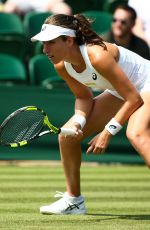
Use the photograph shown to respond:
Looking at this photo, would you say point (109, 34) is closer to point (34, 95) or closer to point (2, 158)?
point (34, 95)

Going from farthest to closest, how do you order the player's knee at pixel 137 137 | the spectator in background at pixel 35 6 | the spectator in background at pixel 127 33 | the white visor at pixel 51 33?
the spectator in background at pixel 35 6 < the spectator in background at pixel 127 33 < the white visor at pixel 51 33 < the player's knee at pixel 137 137

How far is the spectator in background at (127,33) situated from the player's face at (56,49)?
4.29 metres

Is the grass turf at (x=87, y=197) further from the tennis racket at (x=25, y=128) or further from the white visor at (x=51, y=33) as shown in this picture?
the white visor at (x=51, y=33)

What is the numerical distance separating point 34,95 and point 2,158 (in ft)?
2.84

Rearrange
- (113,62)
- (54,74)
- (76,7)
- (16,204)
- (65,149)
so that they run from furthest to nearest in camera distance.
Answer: (76,7)
(54,74)
(16,204)
(65,149)
(113,62)

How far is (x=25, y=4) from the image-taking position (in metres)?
11.7

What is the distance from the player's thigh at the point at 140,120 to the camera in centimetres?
559

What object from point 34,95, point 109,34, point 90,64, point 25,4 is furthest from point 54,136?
point 90,64

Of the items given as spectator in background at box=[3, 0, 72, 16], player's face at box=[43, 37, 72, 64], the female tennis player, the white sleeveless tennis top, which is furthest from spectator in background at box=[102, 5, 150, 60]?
player's face at box=[43, 37, 72, 64]

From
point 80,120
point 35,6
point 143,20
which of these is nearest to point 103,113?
point 80,120

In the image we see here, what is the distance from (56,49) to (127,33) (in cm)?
437

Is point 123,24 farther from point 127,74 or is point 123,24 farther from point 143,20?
point 127,74

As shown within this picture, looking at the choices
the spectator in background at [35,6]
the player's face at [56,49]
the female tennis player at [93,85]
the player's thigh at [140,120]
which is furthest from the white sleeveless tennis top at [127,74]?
the spectator in background at [35,6]

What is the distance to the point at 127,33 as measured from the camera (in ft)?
32.8
